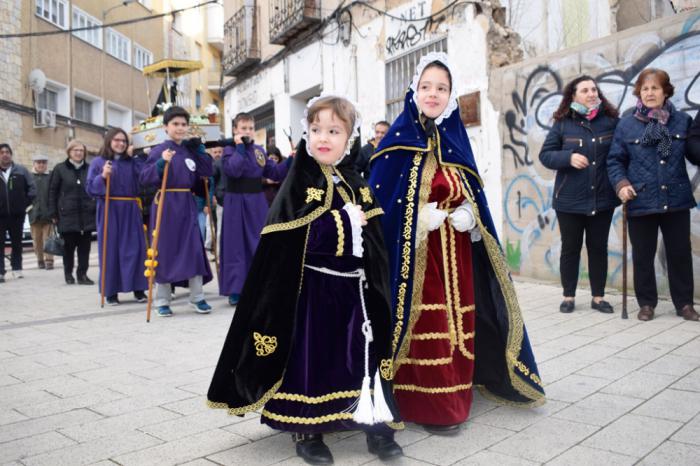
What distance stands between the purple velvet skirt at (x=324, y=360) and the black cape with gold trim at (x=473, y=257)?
36 centimetres

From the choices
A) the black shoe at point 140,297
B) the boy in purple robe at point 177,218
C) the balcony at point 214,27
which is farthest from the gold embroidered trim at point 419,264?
the balcony at point 214,27

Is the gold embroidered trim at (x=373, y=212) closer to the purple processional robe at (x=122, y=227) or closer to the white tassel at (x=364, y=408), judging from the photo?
the white tassel at (x=364, y=408)

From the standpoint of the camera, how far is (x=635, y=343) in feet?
15.2

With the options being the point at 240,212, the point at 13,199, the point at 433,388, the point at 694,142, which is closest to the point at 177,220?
the point at 240,212

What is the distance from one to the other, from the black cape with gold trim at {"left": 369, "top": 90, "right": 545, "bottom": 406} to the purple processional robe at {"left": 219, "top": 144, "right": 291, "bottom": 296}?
3498 mm

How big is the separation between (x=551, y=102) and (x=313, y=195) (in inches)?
218

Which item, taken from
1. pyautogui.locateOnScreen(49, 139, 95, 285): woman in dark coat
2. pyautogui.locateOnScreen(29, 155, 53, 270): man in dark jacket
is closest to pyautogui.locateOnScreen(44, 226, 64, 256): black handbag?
pyautogui.locateOnScreen(29, 155, 53, 270): man in dark jacket

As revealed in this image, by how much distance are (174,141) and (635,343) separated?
4667 millimetres

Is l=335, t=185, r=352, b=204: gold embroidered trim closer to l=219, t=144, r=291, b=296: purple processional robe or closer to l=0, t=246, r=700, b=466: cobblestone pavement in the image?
l=0, t=246, r=700, b=466: cobblestone pavement

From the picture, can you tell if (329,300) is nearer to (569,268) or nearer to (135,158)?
(569,268)

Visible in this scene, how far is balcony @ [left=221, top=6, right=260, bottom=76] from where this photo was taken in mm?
16125

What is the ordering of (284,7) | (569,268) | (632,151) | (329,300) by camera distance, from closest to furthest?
(329,300)
(632,151)
(569,268)
(284,7)

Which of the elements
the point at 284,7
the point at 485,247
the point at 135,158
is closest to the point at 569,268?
the point at 485,247

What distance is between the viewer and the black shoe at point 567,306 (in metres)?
5.85
